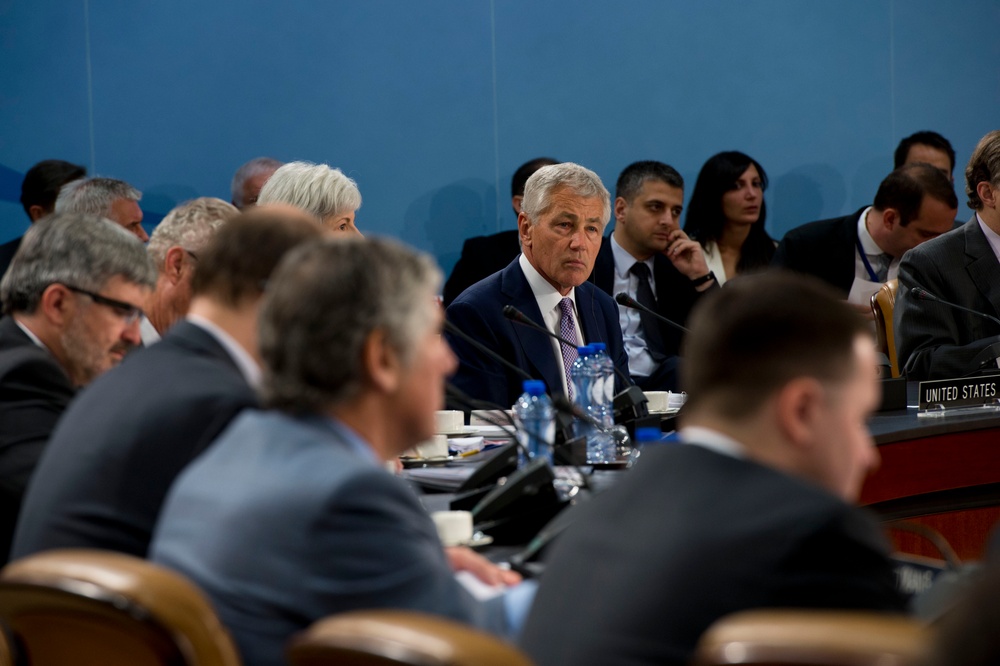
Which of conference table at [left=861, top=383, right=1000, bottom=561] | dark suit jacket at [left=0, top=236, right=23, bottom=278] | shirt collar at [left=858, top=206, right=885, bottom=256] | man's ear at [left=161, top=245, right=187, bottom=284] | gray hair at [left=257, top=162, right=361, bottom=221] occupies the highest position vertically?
gray hair at [left=257, top=162, right=361, bottom=221]

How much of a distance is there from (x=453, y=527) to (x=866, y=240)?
13.1ft

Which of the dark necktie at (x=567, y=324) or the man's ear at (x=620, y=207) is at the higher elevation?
the man's ear at (x=620, y=207)

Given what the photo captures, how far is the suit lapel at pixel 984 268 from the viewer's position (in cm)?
429

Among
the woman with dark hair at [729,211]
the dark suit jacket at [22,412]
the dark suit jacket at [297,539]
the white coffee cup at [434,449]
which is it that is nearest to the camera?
the dark suit jacket at [297,539]

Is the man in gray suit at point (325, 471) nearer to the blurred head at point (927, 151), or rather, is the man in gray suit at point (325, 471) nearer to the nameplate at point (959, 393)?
the nameplate at point (959, 393)

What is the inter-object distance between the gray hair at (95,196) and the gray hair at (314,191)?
80 cm

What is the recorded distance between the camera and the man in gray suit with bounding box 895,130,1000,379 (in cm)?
425

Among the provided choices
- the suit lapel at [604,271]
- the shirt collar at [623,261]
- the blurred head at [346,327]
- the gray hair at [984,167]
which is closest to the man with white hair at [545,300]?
the suit lapel at [604,271]

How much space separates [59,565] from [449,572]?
17.7 inches

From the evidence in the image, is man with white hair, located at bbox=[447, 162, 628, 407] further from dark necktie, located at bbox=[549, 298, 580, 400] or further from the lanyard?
the lanyard

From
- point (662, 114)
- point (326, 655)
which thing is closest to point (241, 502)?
point (326, 655)

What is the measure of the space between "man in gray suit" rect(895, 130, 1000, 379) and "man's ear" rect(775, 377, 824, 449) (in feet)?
9.64

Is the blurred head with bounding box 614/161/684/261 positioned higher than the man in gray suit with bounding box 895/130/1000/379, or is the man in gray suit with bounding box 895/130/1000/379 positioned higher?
the blurred head with bounding box 614/161/684/261

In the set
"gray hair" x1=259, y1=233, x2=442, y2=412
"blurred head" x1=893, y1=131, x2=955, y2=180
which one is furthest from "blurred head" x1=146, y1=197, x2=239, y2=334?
"blurred head" x1=893, y1=131, x2=955, y2=180
